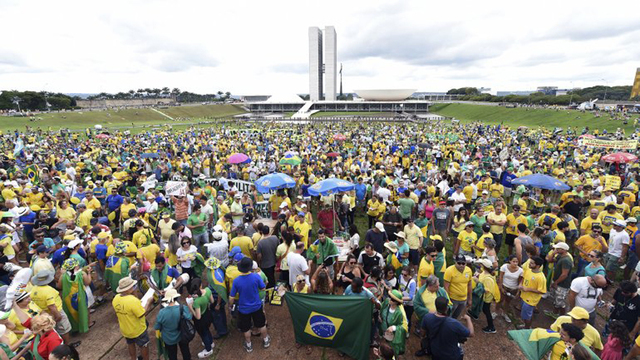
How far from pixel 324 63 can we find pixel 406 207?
110770 mm

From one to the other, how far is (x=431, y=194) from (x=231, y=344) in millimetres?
6751

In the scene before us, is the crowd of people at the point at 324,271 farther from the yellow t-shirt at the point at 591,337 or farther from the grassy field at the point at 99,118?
the grassy field at the point at 99,118

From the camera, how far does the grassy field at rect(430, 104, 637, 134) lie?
36.8 meters

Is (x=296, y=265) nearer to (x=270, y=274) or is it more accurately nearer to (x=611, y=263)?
(x=270, y=274)

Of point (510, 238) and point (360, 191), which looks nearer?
point (510, 238)

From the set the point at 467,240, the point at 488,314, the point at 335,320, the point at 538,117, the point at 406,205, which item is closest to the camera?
the point at 335,320

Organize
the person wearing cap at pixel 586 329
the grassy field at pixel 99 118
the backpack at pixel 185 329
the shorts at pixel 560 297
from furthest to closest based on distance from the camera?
the grassy field at pixel 99 118 → the shorts at pixel 560 297 → the backpack at pixel 185 329 → the person wearing cap at pixel 586 329

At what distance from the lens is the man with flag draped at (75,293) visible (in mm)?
5039

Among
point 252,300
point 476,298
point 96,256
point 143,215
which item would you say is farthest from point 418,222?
point 96,256

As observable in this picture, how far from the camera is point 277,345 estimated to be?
17.4ft

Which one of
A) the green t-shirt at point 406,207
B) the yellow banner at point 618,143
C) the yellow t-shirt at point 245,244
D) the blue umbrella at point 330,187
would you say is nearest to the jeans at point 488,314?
the green t-shirt at point 406,207

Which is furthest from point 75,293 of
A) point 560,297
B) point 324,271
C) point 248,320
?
point 560,297

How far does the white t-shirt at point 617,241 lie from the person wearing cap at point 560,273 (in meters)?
1.47

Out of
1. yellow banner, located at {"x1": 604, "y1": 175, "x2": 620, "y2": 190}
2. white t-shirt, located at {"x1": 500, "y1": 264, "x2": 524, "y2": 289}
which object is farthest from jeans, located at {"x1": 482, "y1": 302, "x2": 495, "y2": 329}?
yellow banner, located at {"x1": 604, "y1": 175, "x2": 620, "y2": 190}
